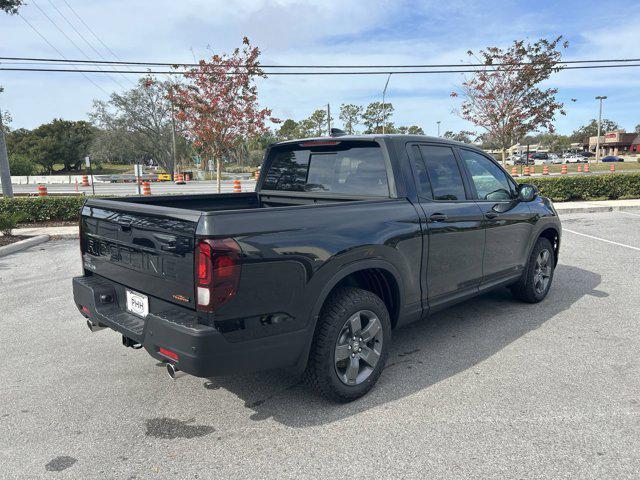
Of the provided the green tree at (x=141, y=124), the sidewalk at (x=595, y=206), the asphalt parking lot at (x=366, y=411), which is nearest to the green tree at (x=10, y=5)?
the asphalt parking lot at (x=366, y=411)

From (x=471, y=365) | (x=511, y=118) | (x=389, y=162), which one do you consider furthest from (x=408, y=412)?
(x=511, y=118)

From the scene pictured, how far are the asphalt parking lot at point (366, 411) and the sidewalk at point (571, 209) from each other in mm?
6448

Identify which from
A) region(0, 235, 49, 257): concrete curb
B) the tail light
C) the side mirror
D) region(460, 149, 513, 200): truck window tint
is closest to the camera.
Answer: the tail light

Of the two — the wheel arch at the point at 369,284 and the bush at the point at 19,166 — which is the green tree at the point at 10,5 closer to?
the wheel arch at the point at 369,284

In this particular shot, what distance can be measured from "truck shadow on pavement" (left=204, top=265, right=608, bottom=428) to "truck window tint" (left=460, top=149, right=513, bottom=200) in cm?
130

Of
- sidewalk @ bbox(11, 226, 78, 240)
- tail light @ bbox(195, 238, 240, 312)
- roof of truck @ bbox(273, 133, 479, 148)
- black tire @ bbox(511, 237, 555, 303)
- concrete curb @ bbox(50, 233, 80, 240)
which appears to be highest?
roof of truck @ bbox(273, 133, 479, 148)

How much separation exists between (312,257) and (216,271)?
619mm

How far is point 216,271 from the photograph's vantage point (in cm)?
249

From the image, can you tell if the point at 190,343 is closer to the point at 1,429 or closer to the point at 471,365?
the point at 1,429

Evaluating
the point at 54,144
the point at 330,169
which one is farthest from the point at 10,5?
the point at 54,144

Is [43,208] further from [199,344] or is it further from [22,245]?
[199,344]

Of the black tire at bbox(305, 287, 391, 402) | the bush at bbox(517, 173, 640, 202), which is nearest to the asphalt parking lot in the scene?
the black tire at bbox(305, 287, 391, 402)

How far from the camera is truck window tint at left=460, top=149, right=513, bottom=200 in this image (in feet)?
14.5

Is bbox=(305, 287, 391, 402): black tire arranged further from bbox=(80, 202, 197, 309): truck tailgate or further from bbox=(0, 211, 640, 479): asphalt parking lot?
bbox=(80, 202, 197, 309): truck tailgate
